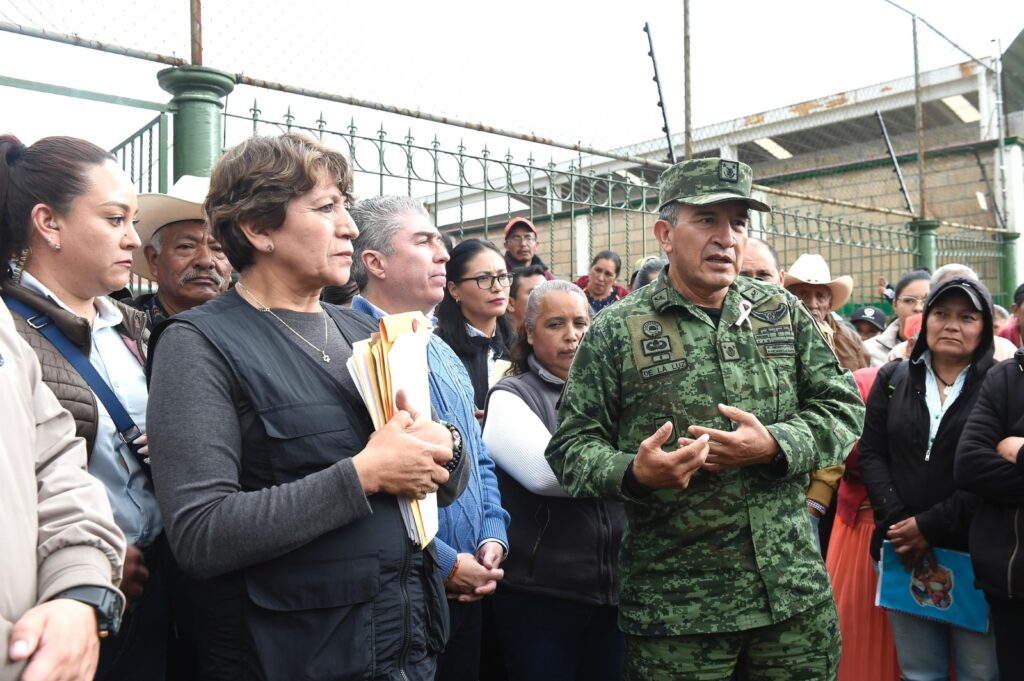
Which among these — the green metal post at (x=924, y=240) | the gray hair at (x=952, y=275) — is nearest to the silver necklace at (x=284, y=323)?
the gray hair at (x=952, y=275)

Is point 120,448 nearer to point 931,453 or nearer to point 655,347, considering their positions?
point 655,347

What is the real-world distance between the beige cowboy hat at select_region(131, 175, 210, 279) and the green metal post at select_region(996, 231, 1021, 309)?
10992 mm

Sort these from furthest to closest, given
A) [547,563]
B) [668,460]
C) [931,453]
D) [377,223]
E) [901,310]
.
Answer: [901,310]
[931,453]
[377,223]
[547,563]
[668,460]

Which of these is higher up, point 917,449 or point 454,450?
point 454,450

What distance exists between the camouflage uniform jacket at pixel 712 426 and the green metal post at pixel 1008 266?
9.98m

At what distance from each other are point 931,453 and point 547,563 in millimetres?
1760

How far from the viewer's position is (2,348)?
147 centimetres

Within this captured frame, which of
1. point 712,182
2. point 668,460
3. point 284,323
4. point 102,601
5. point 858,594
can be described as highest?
point 712,182

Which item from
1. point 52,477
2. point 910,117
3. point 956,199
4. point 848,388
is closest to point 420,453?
point 52,477

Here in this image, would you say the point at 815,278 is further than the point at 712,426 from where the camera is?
Yes

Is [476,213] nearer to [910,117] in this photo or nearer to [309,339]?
[309,339]

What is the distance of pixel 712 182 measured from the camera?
2.62 metres

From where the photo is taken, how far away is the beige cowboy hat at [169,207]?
2.82 m

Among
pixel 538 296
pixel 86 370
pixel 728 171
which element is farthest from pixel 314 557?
pixel 538 296
